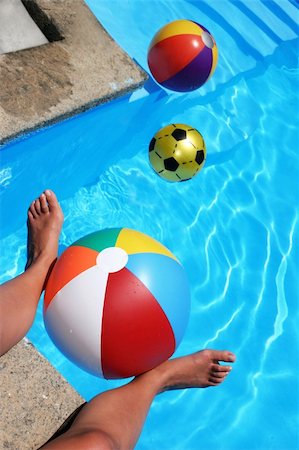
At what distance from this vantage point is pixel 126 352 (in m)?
2.38

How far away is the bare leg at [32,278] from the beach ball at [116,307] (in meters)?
0.17

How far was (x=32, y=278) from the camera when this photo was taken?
2.82 meters

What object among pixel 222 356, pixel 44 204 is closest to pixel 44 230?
pixel 44 204

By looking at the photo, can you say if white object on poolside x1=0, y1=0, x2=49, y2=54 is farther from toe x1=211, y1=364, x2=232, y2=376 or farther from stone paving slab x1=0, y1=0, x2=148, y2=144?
toe x1=211, y1=364, x2=232, y2=376

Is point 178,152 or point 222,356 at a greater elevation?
point 178,152

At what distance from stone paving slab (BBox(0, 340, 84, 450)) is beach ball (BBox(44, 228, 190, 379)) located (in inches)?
11.5

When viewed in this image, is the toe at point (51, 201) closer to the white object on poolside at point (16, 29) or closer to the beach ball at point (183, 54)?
the white object on poolside at point (16, 29)

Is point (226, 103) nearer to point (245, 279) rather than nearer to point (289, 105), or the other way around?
point (289, 105)

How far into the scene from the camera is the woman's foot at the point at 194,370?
2.88 m

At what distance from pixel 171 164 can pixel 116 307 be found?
157cm

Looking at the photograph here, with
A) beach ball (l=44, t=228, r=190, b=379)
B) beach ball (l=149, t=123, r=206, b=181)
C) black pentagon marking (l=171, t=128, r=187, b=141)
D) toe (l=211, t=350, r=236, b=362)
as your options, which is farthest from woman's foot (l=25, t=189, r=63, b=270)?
toe (l=211, t=350, r=236, b=362)

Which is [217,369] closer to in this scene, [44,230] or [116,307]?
[116,307]

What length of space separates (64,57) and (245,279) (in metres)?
2.22

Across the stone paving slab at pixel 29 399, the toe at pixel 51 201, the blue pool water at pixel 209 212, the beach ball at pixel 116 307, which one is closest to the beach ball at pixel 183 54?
the blue pool water at pixel 209 212
